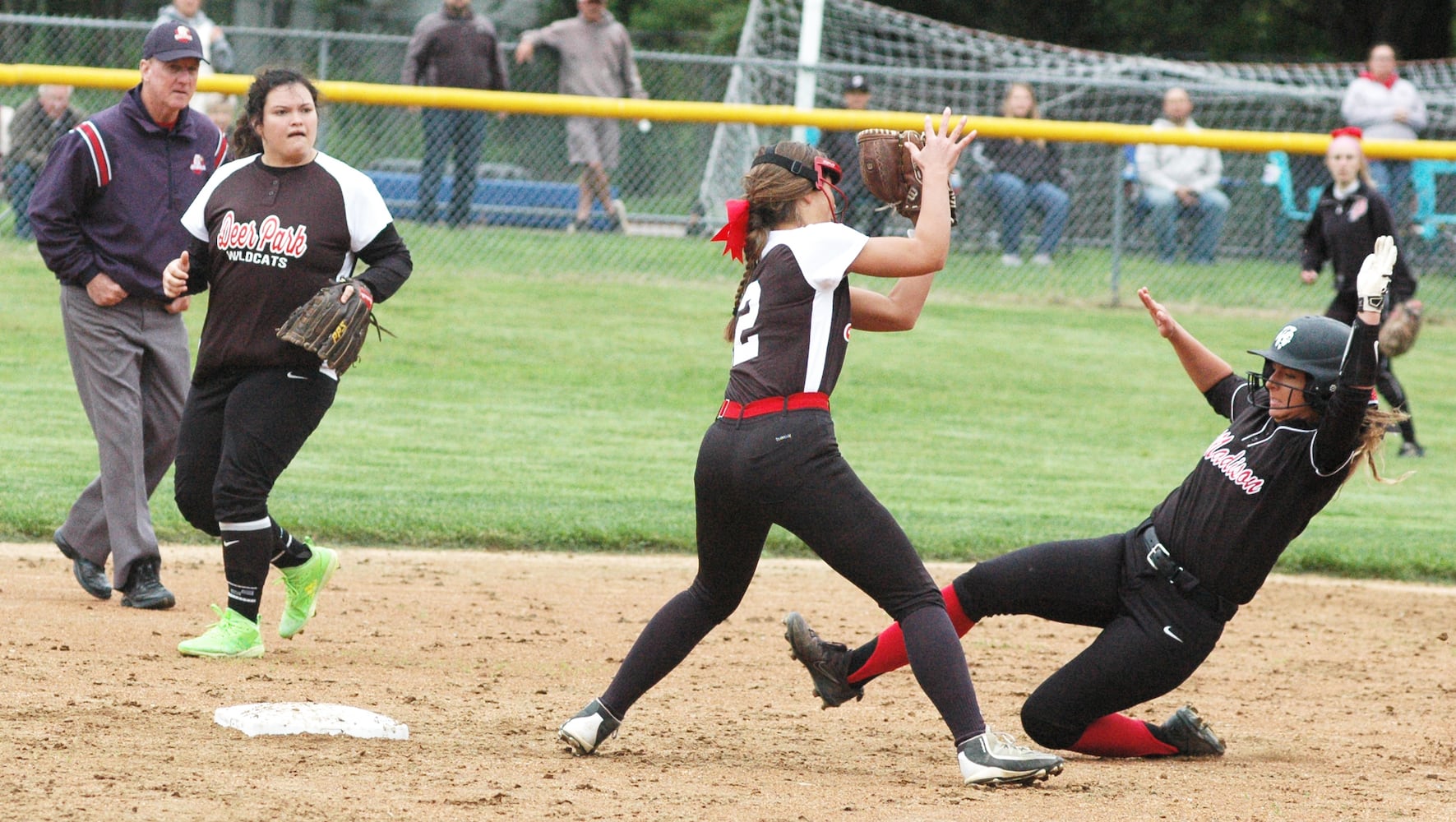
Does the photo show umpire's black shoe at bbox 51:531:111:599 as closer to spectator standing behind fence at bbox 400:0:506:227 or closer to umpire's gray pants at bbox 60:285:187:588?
umpire's gray pants at bbox 60:285:187:588

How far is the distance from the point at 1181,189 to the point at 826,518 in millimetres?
10456

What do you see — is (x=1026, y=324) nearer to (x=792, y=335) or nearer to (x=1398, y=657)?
(x=1398, y=657)

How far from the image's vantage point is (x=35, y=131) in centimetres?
1284

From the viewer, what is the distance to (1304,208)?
46.1 ft

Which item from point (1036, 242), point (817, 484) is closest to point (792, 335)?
point (817, 484)

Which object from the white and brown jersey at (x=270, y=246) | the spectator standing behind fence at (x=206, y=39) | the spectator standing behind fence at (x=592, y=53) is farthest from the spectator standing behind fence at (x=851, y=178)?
the white and brown jersey at (x=270, y=246)

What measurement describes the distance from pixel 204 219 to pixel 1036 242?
990cm

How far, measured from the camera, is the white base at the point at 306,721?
4.62m

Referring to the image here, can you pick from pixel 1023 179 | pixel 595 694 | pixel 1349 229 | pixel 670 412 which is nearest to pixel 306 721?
pixel 595 694

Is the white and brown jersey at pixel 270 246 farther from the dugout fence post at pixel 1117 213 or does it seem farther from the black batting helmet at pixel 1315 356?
the dugout fence post at pixel 1117 213

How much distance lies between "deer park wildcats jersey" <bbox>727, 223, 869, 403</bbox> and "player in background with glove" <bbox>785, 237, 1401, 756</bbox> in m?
0.87

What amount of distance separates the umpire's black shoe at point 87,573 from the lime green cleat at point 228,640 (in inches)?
37.8

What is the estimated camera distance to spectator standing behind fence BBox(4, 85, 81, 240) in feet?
41.7

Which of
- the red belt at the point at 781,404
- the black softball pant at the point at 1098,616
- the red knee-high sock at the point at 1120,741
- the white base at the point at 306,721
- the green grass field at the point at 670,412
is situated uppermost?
the red belt at the point at 781,404
